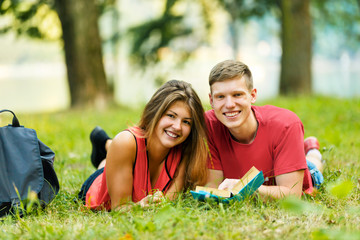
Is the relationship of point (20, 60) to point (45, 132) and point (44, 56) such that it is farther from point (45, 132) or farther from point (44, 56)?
point (45, 132)

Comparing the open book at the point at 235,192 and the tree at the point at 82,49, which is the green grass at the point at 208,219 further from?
the tree at the point at 82,49

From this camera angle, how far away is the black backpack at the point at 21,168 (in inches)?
113

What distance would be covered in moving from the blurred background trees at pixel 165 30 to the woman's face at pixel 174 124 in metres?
6.72

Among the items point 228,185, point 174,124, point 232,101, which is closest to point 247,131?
point 232,101

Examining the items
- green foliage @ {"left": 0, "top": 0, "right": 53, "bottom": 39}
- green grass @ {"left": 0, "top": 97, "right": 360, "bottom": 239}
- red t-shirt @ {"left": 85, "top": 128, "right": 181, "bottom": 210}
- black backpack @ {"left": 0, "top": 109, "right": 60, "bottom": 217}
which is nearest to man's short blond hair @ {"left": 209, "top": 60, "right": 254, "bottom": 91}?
red t-shirt @ {"left": 85, "top": 128, "right": 181, "bottom": 210}

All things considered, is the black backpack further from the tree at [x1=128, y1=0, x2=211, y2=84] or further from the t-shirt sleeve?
the tree at [x1=128, y1=0, x2=211, y2=84]

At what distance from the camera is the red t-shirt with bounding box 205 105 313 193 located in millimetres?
2922

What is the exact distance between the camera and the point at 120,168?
2.98 m

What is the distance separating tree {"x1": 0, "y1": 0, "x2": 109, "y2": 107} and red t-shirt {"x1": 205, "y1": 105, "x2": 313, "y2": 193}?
676 centimetres

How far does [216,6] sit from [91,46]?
5.50m

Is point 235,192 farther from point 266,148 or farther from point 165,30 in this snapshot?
point 165,30

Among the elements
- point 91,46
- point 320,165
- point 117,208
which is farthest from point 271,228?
point 91,46

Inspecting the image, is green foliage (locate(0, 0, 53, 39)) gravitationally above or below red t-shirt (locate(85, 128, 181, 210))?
above

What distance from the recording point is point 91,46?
954 centimetres
